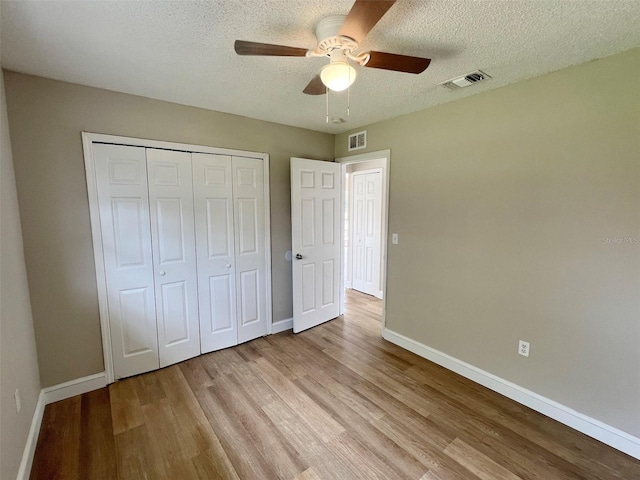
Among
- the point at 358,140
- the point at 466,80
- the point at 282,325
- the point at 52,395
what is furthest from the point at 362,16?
the point at 52,395

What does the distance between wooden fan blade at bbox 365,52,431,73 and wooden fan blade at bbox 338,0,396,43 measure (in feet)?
0.62

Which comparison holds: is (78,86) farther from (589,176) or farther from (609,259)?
(609,259)

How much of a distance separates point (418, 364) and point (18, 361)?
2.93 metres

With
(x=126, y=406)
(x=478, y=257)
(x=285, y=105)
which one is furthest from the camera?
(x=285, y=105)

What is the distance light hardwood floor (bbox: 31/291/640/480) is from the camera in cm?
163

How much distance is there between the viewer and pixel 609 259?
5.80 feet

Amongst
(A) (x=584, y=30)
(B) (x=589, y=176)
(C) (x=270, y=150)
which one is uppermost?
(A) (x=584, y=30)

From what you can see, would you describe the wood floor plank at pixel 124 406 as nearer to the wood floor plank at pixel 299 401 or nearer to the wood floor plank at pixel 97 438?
the wood floor plank at pixel 97 438

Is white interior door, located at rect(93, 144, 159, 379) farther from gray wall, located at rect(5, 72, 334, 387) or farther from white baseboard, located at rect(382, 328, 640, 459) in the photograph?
white baseboard, located at rect(382, 328, 640, 459)

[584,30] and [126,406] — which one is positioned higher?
[584,30]

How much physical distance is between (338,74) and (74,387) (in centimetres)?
296

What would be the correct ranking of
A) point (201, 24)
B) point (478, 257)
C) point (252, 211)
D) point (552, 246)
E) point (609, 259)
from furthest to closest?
point (252, 211)
point (478, 257)
point (552, 246)
point (609, 259)
point (201, 24)

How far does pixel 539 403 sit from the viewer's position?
209cm

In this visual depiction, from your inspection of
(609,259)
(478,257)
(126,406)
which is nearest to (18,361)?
(126,406)
